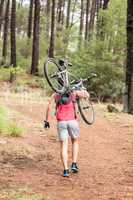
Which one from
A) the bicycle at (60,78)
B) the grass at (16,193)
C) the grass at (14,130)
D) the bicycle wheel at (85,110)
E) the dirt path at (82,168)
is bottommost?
the dirt path at (82,168)

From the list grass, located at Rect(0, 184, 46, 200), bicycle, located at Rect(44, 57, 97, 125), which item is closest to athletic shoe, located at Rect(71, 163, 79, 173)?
bicycle, located at Rect(44, 57, 97, 125)

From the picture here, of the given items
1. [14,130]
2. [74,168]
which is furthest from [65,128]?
[14,130]

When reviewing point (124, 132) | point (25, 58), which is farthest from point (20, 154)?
point (25, 58)

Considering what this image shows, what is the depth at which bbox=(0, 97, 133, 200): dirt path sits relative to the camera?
314 inches

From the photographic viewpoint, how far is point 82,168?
9.71m

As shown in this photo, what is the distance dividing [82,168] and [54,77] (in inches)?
64.0

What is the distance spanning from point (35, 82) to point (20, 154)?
17905 millimetres

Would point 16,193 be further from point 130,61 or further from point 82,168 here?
Result: point 130,61

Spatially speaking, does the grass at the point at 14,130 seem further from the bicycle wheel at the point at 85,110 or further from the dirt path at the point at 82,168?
the bicycle wheel at the point at 85,110

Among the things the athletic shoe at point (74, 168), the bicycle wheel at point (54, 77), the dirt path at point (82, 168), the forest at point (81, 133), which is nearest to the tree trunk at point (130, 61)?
the forest at point (81, 133)

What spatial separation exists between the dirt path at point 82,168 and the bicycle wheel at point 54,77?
52.9 inches

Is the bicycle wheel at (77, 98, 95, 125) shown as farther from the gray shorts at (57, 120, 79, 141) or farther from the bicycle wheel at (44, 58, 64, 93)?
the gray shorts at (57, 120, 79, 141)

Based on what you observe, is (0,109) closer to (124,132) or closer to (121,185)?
(124,132)

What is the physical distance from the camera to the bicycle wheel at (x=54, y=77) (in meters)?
9.31
